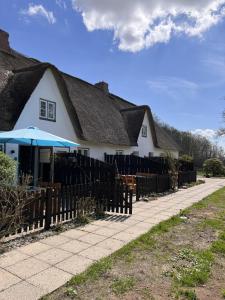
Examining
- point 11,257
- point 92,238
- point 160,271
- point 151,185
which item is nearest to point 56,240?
point 92,238

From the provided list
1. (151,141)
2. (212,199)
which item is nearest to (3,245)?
(212,199)

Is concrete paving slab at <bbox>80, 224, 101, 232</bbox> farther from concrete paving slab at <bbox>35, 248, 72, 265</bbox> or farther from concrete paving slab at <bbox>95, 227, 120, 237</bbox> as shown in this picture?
concrete paving slab at <bbox>35, 248, 72, 265</bbox>

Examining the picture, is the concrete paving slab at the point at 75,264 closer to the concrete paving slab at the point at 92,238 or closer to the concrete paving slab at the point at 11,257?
the concrete paving slab at the point at 11,257

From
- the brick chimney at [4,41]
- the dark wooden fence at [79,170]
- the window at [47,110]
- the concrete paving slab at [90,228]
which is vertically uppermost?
the brick chimney at [4,41]

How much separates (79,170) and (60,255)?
681 centimetres

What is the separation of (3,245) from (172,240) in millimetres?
3749

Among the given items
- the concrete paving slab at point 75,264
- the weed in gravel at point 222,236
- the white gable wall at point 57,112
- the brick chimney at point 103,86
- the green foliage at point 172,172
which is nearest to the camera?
the concrete paving slab at point 75,264

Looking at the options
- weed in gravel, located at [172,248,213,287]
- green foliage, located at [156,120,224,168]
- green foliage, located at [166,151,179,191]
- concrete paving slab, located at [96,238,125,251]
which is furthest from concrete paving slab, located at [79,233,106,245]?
green foliage, located at [156,120,224,168]

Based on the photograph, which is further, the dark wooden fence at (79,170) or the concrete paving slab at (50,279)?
the dark wooden fence at (79,170)

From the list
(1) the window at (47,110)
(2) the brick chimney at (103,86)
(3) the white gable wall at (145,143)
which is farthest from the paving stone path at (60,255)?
(2) the brick chimney at (103,86)

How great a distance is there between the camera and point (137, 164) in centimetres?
1875

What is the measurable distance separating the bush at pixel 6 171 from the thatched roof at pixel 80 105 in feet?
19.2

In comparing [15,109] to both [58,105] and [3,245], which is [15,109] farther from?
[3,245]

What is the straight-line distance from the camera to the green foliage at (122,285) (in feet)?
14.0
